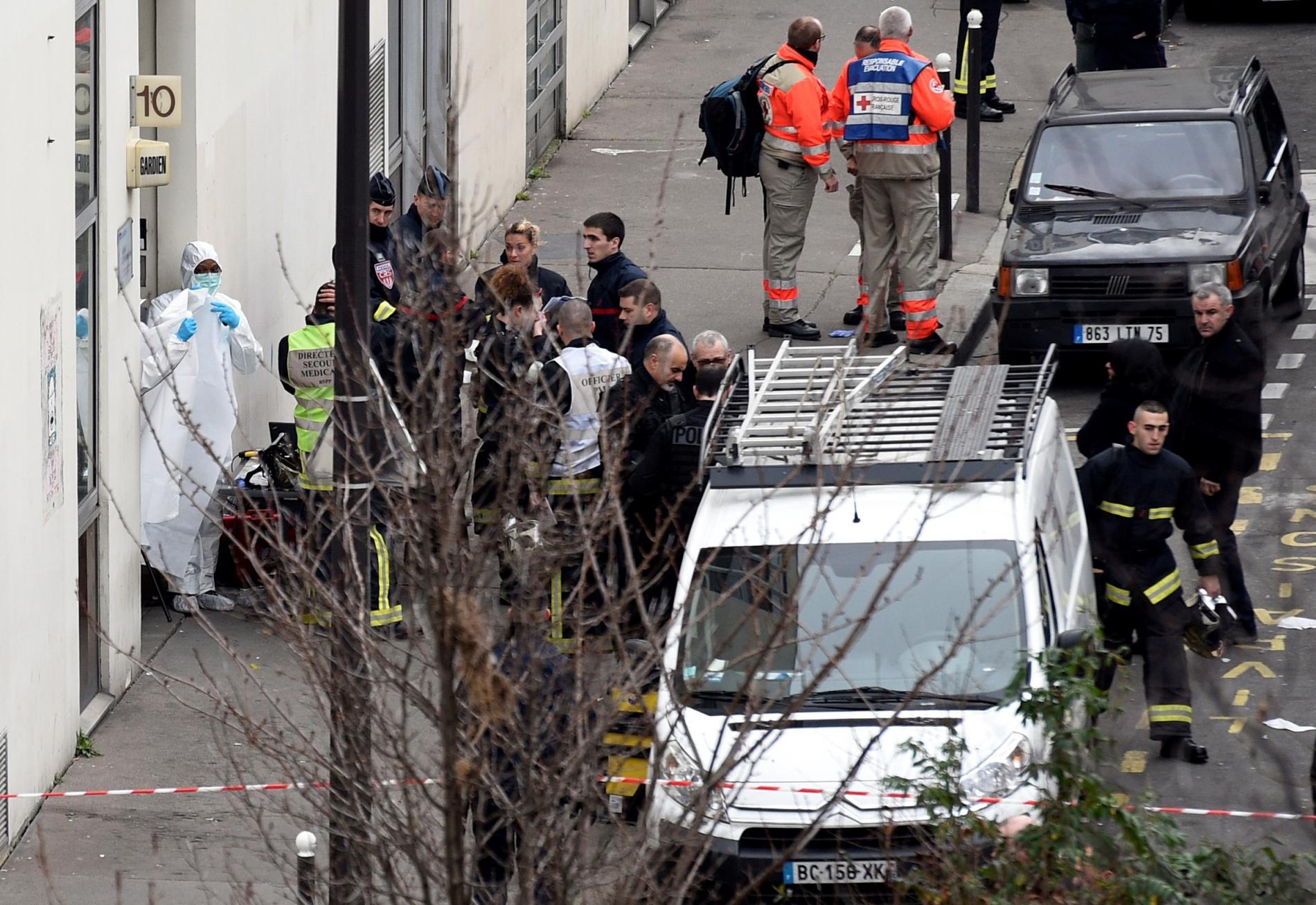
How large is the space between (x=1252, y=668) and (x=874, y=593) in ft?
12.6

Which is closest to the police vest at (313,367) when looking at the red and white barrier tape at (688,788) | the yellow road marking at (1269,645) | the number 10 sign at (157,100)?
the number 10 sign at (157,100)

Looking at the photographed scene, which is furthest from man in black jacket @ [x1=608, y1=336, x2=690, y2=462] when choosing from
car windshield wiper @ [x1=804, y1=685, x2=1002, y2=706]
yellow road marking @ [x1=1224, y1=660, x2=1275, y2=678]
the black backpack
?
the black backpack

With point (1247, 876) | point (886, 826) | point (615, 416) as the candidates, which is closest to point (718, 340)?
point (615, 416)

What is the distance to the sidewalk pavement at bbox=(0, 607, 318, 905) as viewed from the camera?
26.6 feet

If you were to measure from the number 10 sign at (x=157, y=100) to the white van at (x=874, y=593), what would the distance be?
3.38m

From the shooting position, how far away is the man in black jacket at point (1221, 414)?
10406 mm

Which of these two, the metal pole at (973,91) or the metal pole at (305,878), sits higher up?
the metal pole at (973,91)

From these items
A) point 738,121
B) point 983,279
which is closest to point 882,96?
point 738,121

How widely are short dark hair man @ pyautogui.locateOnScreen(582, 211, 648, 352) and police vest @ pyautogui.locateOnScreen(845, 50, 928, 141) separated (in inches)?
111

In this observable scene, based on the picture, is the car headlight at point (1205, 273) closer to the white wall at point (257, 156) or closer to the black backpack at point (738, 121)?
the black backpack at point (738, 121)

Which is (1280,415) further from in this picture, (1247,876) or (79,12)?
(1247,876)

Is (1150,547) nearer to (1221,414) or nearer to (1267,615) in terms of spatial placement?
(1221,414)

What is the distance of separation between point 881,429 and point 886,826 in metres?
3.05

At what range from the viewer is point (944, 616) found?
7977 mm
